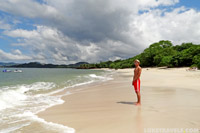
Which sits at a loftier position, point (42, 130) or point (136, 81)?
point (136, 81)

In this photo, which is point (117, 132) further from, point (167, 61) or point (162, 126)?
point (167, 61)

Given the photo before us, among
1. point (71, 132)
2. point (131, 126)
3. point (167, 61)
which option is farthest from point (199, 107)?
point (167, 61)

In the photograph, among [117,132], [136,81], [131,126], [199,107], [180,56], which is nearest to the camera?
[117,132]

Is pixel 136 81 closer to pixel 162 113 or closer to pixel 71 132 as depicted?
pixel 162 113

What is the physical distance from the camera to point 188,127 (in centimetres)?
346

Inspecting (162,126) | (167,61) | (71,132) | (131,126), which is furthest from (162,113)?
(167,61)

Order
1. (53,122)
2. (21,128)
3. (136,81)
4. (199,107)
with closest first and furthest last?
(21,128)
(53,122)
(199,107)
(136,81)

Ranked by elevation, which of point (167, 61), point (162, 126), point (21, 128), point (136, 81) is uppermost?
point (167, 61)

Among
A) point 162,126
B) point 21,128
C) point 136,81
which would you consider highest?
point 136,81

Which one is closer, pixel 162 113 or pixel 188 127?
pixel 188 127

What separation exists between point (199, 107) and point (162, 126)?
264cm

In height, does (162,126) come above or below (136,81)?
below

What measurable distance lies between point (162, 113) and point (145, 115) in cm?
62

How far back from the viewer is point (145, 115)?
14.8 ft
